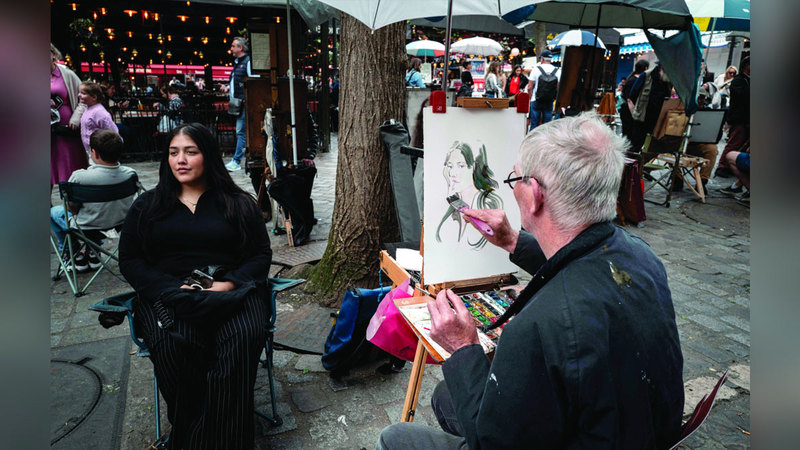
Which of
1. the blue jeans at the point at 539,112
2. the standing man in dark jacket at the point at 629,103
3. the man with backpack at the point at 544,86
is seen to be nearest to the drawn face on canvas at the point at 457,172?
the standing man in dark jacket at the point at 629,103

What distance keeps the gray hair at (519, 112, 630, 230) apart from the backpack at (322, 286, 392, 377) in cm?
156

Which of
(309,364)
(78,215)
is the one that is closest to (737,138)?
(309,364)

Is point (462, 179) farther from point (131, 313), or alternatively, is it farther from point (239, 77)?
point (239, 77)

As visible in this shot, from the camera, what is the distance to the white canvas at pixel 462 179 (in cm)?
225

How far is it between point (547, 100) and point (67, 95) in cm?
776

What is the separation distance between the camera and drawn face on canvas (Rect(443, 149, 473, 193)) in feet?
7.50

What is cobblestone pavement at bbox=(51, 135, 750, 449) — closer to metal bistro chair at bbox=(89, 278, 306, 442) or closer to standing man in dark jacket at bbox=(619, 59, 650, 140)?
metal bistro chair at bbox=(89, 278, 306, 442)

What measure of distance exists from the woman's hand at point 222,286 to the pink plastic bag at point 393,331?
0.72 m

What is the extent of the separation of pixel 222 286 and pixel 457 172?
1259 millimetres

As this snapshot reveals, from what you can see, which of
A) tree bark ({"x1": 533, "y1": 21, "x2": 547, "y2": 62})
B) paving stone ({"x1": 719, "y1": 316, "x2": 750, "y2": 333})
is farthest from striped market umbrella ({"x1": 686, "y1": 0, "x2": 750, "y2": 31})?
tree bark ({"x1": 533, "y1": 21, "x2": 547, "y2": 62})

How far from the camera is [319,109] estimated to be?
10.4 m

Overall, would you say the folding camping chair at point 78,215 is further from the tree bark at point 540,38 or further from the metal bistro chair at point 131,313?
the tree bark at point 540,38

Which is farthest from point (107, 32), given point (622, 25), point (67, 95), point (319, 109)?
point (622, 25)
